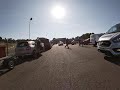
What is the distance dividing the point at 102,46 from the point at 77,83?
5400mm

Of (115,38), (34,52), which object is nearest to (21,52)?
(34,52)

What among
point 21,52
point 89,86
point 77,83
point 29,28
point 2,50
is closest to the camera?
point 89,86

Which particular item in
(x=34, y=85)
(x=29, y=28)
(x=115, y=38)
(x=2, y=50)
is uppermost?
(x=29, y=28)

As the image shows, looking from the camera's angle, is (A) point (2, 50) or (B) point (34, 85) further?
(A) point (2, 50)

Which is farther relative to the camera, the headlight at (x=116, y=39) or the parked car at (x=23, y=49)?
the parked car at (x=23, y=49)

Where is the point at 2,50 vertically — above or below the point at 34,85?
above

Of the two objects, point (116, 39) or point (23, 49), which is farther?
point (23, 49)

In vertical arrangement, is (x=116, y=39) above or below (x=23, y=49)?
above

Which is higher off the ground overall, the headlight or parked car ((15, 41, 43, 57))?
the headlight

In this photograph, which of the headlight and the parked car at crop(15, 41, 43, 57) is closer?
the headlight

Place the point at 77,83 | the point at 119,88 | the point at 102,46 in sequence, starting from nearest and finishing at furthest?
the point at 119,88 → the point at 77,83 → the point at 102,46

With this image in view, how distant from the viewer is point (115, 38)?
9359 mm

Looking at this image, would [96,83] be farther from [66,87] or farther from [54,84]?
[54,84]

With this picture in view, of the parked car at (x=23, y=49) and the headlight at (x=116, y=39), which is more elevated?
the headlight at (x=116, y=39)
